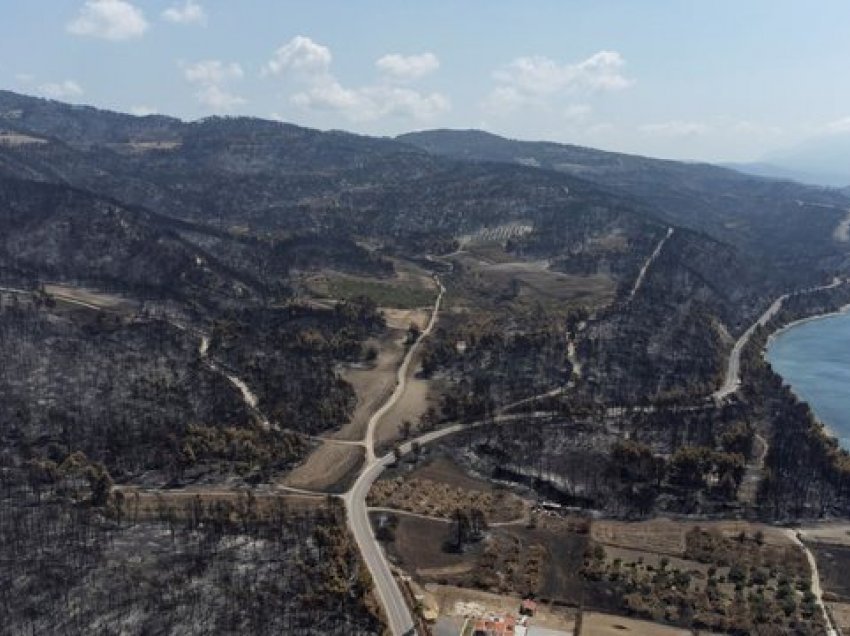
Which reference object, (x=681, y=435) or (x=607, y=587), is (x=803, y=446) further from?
(x=607, y=587)

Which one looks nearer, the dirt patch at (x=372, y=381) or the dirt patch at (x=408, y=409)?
the dirt patch at (x=408, y=409)

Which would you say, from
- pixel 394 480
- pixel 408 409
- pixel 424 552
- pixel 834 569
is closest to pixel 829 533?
pixel 834 569

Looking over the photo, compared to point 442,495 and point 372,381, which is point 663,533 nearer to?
point 442,495

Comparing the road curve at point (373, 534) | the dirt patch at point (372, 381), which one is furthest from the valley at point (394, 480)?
the dirt patch at point (372, 381)

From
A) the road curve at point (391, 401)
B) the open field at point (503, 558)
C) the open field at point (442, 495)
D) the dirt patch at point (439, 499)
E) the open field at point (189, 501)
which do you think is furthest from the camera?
the road curve at point (391, 401)

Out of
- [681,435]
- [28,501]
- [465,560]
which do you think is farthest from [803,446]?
[28,501]

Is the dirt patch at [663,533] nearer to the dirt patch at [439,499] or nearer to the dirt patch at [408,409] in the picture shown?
the dirt patch at [439,499]
